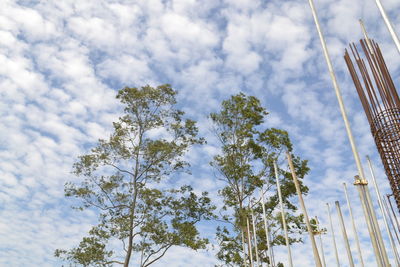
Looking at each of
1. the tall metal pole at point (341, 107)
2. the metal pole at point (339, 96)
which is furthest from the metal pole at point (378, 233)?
the metal pole at point (339, 96)

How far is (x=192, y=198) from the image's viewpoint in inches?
498

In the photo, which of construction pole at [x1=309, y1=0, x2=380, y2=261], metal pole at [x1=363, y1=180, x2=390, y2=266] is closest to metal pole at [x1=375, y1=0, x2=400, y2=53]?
construction pole at [x1=309, y1=0, x2=380, y2=261]

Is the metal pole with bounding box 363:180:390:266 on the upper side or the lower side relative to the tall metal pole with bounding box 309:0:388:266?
lower

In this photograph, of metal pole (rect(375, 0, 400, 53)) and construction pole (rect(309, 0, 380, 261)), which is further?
construction pole (rect(309, 0, 380, 261))

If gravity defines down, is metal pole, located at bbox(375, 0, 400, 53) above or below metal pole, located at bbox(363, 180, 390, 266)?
above

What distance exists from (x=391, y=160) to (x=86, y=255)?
9689 mm

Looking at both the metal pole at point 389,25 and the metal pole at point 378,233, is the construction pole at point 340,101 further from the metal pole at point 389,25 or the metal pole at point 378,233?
the metal pole at point 389,25

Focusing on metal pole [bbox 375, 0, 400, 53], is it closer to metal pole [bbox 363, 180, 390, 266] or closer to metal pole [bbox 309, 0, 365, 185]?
metal pole [bbox 309, 0, 365, 185]

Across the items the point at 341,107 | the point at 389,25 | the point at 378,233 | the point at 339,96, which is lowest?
the point at 378,233

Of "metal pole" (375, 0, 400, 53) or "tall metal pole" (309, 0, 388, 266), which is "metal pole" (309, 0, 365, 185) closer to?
"tall metal pole" (309, 0, 388, 266)

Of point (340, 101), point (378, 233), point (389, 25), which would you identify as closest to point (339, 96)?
point (340, 101)

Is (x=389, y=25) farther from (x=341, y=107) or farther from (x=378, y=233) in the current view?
(x=378, y=233)

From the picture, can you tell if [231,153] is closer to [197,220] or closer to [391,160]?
[197,220]

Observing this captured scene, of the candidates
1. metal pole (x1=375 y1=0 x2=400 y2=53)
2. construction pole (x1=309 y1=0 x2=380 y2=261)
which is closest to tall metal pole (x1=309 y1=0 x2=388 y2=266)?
construction pole (x1=309 y1=0 x2=380 y2=261)
